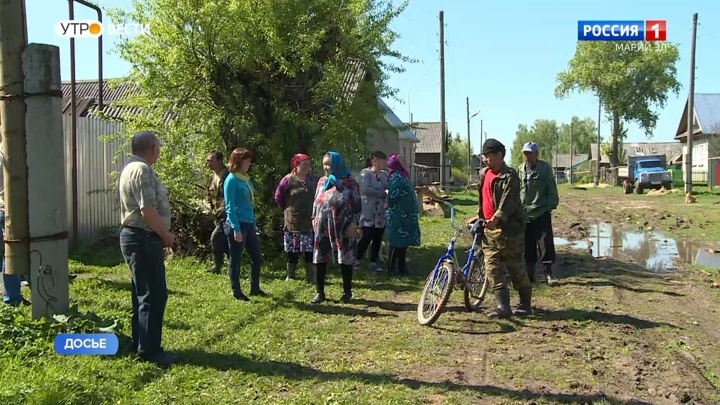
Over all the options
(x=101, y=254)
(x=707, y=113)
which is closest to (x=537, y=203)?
(x=101, y=254)

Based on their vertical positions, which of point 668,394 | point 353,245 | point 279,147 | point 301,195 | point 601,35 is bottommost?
point 668,394

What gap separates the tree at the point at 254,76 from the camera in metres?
9.06

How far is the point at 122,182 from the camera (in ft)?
15.7

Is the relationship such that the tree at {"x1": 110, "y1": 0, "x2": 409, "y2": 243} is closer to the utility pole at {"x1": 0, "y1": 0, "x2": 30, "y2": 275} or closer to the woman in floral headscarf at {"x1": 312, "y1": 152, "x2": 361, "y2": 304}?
the woman in floral headscarf at {"x1": 312, "y1": 152, "x2": 361, "y2": 304}

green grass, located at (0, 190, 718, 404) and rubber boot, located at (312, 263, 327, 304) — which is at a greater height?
rubber boot, located at (312, 263, 327, 304)

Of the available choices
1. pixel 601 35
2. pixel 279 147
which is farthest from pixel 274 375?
pixel 601 35

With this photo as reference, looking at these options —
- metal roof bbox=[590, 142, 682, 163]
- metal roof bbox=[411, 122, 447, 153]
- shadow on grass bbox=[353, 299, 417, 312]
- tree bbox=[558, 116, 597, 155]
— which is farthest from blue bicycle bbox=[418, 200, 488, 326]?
tree bbox=[558, 116, 597, 155]

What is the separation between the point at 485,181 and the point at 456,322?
150 cm

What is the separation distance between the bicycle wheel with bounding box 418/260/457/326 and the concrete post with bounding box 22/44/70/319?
322 cm

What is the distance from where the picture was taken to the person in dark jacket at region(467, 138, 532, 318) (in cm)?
651

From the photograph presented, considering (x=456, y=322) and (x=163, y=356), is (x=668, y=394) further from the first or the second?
(x=163, y=356)

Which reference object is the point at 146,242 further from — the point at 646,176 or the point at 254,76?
the point at 646,176

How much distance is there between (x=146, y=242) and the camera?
4.77m

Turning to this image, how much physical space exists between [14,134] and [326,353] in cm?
301
